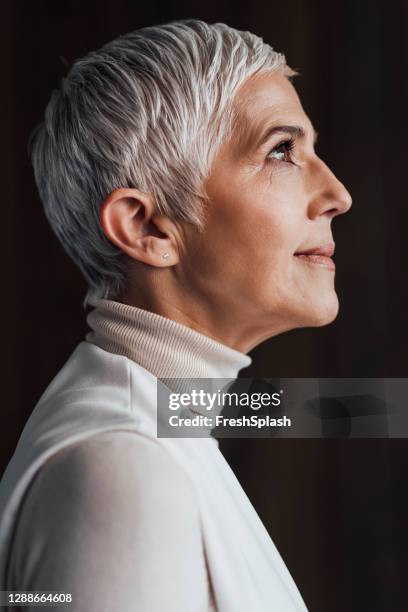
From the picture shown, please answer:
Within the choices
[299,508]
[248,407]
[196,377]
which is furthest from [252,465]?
[196,377]

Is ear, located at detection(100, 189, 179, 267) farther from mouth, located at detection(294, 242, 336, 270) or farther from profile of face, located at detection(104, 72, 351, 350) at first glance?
mouth, located at detection(294, 242, 336, 270)

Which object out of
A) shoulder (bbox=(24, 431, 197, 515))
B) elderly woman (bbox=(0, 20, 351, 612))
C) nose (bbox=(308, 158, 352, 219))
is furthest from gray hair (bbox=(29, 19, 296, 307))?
shoulder (bbox=(24, 431, 197, 515))

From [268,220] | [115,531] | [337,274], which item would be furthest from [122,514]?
[337,274]

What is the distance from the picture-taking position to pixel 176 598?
22.2 inches

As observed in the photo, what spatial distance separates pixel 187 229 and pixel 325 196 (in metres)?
0.15

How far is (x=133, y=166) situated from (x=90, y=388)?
0.75ft

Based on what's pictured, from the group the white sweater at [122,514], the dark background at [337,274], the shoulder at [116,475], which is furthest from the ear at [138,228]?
the dark background at [337,274]

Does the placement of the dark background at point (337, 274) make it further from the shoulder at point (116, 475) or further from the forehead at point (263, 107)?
the shoulder at point (116, 475)

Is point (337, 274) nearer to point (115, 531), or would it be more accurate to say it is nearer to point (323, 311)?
point (323, 311)

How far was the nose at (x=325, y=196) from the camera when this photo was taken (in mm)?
805

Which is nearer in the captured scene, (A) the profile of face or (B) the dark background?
(A) the profile of face

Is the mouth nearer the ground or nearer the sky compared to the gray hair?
nearer the ground

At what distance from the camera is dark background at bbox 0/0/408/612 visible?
137 cm

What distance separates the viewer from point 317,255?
823mm
